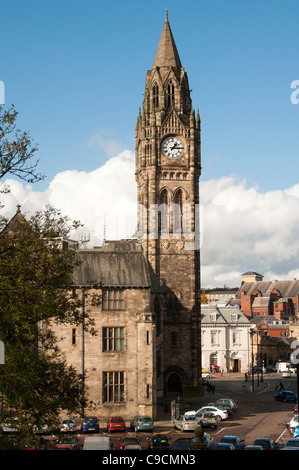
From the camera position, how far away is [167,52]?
79062 mm

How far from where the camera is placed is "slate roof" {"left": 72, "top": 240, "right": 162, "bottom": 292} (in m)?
53.2

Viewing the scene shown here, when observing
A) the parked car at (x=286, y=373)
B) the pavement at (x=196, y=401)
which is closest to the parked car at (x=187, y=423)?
the pavement at (x=196, y=401)

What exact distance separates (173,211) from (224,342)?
1440 inches

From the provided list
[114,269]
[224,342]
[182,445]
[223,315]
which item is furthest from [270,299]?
[182,445]

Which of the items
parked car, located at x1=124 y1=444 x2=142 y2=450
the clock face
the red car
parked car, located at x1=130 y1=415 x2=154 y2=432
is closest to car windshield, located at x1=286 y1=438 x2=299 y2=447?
parked car, located at x1=124 y1=444 x2=142 y2=450

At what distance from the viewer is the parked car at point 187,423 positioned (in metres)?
45.9

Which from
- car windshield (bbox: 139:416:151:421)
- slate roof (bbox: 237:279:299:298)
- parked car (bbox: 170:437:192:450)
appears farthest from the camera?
slate roof (bbox: 237:279:299:298)

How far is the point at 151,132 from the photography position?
75312mm

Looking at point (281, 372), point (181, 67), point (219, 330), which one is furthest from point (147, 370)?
point (281, 372)

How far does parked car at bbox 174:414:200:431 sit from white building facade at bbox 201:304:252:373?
55073 millimetres

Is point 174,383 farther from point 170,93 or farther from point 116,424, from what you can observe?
point 170,93

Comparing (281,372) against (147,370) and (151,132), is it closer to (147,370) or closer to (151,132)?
(151,132)

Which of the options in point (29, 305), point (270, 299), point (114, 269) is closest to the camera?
point (29, 305)

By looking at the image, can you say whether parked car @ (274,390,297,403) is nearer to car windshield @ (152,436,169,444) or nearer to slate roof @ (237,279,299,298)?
car windshield @ (152,436,169,444)
